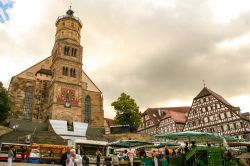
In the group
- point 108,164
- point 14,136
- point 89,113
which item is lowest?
point 108,164

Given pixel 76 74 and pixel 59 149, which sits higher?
pixel 76 74

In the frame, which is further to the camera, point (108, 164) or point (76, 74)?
point (76, 74)

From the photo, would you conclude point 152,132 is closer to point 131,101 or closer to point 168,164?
point 131,101

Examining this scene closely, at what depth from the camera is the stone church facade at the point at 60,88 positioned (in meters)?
41.8

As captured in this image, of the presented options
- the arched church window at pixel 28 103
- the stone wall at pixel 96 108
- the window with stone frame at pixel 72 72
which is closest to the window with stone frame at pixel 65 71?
the window with stone frame at pixel 72 72

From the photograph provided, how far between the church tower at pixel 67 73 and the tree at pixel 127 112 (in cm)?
A: 723

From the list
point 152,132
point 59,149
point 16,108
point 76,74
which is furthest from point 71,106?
point 152,132

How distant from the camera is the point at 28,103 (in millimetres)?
44406

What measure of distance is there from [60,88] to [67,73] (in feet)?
12.3

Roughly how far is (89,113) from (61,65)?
36.3 feet

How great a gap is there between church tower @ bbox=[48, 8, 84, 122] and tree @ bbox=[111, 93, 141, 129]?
23.7 feet

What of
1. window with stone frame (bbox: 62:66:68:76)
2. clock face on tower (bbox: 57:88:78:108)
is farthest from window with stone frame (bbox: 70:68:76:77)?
clock face on tower (bbox: 57:88:78:108)

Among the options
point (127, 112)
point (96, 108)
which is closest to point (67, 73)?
point (96, 108)

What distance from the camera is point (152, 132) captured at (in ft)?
197
